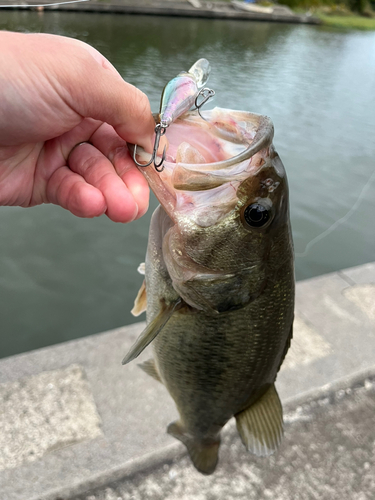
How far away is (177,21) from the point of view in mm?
27109

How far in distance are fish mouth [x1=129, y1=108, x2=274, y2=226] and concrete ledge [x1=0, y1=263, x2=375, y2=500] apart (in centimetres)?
187

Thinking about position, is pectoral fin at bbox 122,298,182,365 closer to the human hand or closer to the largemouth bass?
the largemouth bass

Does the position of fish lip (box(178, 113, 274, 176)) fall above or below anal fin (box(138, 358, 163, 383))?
above

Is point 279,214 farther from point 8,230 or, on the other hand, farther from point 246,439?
point 8,230

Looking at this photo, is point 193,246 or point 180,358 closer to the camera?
point 193,246

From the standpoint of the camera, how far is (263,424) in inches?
62.6

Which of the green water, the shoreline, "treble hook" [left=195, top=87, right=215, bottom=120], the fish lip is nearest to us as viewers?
the fish lip

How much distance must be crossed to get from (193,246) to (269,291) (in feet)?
1.04

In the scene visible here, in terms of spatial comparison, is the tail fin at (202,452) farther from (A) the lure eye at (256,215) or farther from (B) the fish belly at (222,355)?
(A) the lure eye at (256,215)

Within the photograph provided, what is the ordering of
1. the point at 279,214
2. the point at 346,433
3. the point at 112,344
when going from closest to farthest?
the point at 279,214 < the point at 346,433 < the point at 112,344

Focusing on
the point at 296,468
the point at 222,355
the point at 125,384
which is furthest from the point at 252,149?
the point at 296,468

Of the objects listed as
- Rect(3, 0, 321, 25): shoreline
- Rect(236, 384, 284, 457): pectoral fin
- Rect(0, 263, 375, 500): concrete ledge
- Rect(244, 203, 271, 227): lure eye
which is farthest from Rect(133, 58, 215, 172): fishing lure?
Rect(3, 0, 321, 25): shoreline

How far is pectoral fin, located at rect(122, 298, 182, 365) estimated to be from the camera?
122cm

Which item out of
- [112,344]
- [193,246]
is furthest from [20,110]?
[112,344]
